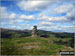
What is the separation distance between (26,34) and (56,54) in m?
15.8

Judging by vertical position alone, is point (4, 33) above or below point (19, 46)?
above

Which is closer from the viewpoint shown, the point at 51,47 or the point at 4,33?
the point at 51,47

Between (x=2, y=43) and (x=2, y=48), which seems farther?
(x=2, y=43)

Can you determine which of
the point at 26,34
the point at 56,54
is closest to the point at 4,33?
the point at 26,34

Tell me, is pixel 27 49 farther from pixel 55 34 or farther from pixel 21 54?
pixel 55 34

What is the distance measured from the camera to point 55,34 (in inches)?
1599

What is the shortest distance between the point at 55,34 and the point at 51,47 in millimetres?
13912

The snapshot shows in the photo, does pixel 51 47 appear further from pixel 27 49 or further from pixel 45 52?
pixel 27 49

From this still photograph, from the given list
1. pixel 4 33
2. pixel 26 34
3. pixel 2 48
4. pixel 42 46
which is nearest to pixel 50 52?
pixel 42 46

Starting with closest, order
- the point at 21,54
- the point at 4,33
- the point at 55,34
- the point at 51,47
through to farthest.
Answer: the point at 21,54
the point at 51,47
the point at 4,33
the point at 55,34

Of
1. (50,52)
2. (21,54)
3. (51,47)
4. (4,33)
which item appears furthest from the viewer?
(4,33)

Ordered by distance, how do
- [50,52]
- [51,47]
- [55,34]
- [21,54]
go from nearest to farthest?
1. [21,54]
2. [50,52]
3. [51,47]
4. [55,34]

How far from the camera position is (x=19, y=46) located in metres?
27.4

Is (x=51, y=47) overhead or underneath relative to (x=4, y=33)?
underneath
